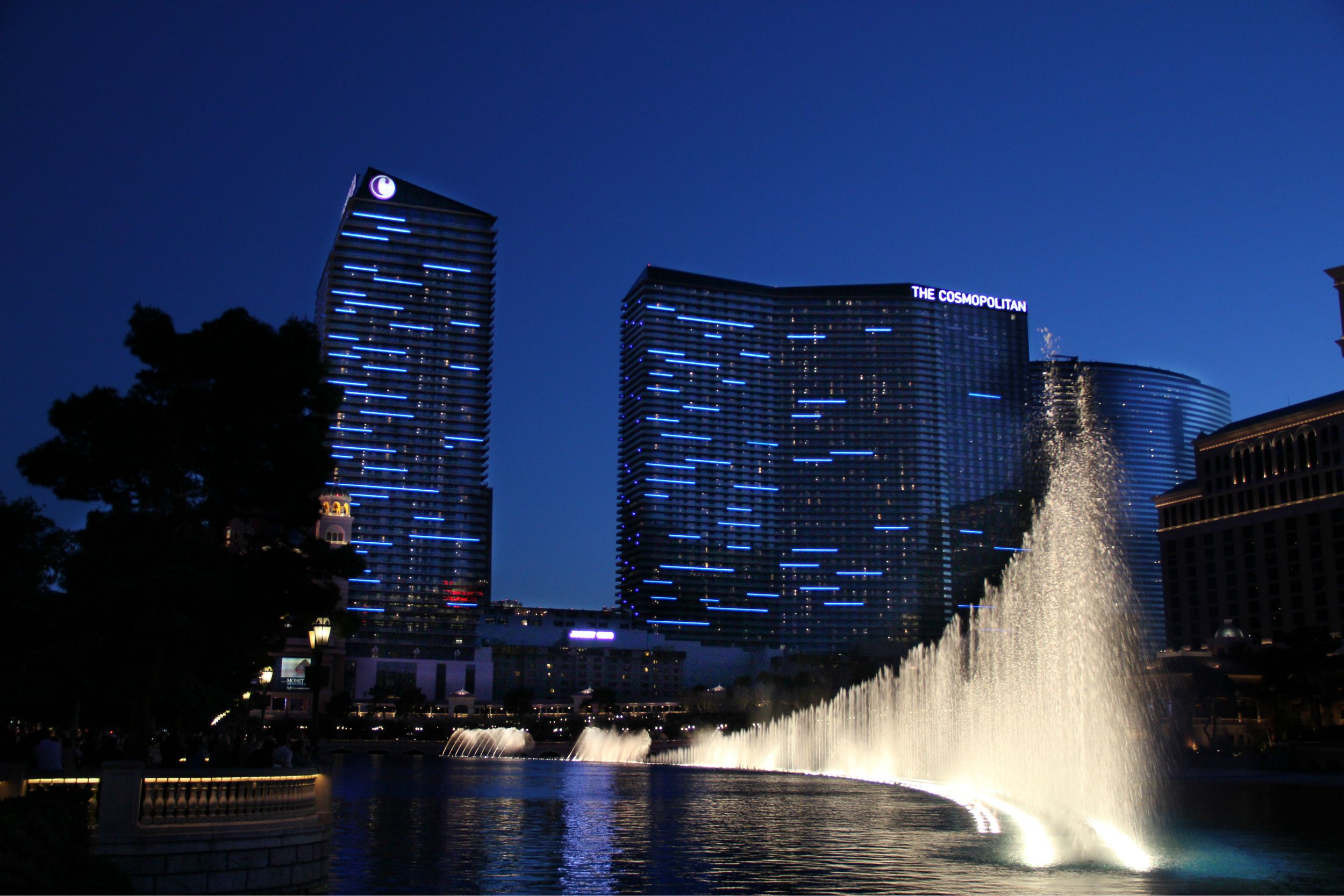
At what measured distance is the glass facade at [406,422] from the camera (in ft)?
627

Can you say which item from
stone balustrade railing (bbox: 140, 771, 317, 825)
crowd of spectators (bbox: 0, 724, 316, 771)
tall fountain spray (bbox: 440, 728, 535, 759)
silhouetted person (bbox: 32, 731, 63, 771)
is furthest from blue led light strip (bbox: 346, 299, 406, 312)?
stone balustrade railing (bbox: 140, 771, 317, 825)

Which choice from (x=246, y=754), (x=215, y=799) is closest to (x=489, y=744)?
(x=246, y=754)

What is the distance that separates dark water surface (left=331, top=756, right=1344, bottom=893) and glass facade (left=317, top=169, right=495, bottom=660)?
15032 cm

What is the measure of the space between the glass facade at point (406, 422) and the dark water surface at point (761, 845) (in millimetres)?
150321

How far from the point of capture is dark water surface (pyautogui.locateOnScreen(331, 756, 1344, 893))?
1950cm

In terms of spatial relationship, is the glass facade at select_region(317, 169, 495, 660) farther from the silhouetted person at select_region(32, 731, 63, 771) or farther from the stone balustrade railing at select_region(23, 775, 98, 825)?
the stone balustrade railing at select_region(23, 775, 98, 825)

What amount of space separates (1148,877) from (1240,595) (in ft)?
422

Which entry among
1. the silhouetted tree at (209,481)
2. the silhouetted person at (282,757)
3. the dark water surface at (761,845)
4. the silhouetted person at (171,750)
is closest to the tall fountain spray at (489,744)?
the dark water surface at (761,845)

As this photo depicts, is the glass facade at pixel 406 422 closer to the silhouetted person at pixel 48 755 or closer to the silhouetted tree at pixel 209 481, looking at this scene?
the silhouetted tree at pixel 209 481

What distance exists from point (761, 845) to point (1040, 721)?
26.9 metres

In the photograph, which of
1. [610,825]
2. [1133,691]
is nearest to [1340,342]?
[1133,691]

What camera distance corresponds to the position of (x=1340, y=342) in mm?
105312

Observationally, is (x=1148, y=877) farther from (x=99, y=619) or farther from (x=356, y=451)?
(x=356, y=451)

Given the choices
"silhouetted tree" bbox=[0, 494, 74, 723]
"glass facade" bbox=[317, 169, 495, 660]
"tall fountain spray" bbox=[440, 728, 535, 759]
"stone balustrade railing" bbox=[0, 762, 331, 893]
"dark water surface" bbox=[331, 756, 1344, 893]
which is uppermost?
"glass facade" bbox=[317, 169, 495, 660]
